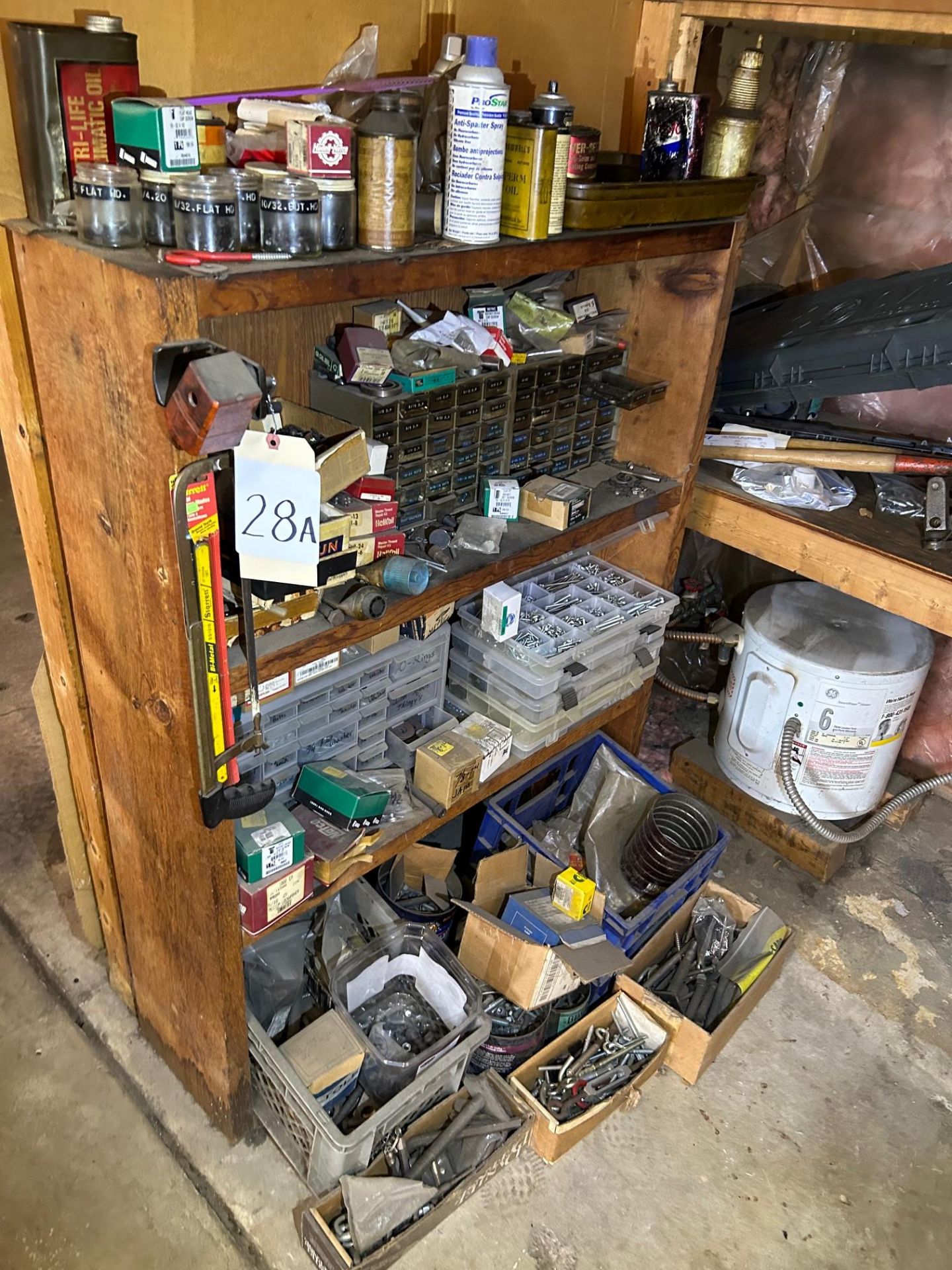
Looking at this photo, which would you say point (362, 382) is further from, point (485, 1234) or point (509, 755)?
point (485, 1234)

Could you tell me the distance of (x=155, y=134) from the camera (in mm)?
874

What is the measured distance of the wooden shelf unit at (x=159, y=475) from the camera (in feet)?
2.95

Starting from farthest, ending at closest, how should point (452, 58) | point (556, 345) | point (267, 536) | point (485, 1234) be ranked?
point (556, 345), point (485, 1234), point (452, 58), point (267, 536)

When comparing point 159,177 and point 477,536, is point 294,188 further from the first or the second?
point 477,536

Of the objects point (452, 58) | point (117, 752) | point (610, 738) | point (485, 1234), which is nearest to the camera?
point (452, 58)

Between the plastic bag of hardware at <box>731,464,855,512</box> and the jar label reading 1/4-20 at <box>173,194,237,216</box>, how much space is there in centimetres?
122

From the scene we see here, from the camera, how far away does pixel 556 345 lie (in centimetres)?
147

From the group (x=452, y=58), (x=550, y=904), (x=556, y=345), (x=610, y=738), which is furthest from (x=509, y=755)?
(x=452, y=58)

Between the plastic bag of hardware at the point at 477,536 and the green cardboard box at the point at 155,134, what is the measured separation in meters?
0.60

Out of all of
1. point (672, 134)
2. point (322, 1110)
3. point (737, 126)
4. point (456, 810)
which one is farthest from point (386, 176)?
point (322, 1110)

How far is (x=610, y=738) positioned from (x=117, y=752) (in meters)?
1.04

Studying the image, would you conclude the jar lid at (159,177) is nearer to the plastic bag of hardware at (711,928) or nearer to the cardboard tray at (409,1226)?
the cardboard tray at (409,1226)

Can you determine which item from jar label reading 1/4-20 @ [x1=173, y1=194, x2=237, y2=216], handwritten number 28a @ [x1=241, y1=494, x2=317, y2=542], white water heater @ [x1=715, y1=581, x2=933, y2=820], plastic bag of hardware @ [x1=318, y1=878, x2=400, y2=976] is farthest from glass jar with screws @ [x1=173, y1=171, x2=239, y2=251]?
white water heater @ [x1=715, y1=581, x2=933, y2=820]

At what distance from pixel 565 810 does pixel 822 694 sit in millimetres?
579
